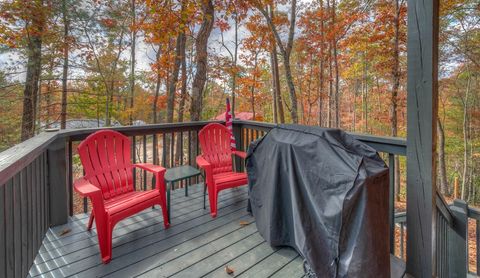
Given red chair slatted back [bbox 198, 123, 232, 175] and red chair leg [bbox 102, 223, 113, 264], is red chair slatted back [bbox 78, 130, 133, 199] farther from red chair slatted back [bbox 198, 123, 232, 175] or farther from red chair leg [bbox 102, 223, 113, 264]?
red chair slatted back [bbox 198, 123, 232, 175]

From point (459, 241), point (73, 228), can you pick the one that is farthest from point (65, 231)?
point (459, 241)

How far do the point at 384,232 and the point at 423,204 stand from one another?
1.27ft

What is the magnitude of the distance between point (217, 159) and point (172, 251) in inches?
49.9

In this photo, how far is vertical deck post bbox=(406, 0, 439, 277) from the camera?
1442mm

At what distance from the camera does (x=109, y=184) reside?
2.23 metres

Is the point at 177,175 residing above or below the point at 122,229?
above

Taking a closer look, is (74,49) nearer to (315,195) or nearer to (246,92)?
(246,92)

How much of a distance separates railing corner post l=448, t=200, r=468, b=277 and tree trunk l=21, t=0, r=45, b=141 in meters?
8.90

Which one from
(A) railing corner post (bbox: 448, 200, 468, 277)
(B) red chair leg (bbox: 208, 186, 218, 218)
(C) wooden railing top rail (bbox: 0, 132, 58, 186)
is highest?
(C) wooden railing top rail (bbox: 0, 132, 58, 186)

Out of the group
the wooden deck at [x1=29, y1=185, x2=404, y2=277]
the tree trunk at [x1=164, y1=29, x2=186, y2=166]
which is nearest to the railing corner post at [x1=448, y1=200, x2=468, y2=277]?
the wooden deck at [x1=29, y1=185, x2=404, y2=277]

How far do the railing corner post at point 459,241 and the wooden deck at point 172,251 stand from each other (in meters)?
1.81

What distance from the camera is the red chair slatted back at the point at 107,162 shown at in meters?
2.11

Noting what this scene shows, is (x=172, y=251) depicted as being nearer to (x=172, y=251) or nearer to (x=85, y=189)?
(x=172, y=251)

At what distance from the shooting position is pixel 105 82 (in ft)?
27.2
